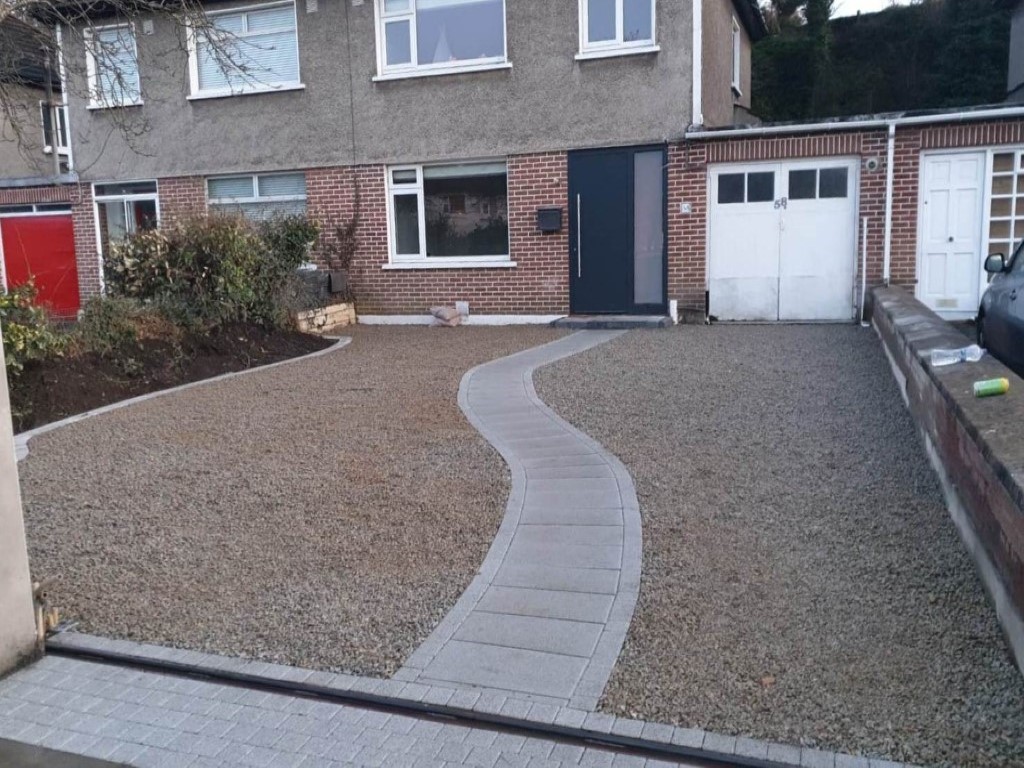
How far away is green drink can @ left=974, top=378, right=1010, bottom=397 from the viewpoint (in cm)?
497

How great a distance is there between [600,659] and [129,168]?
16.5 meters

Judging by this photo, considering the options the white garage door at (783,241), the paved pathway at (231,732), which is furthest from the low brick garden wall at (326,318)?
the paved pathway at (231,732)

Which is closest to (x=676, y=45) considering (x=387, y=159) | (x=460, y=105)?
(x=460, y=105)

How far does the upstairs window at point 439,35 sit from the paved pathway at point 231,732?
496 inches

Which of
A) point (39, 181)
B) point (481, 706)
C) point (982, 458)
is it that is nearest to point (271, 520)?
point (481, 706)

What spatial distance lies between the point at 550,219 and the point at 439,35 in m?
3.58

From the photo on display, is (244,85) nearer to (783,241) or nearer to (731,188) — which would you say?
(731,188)

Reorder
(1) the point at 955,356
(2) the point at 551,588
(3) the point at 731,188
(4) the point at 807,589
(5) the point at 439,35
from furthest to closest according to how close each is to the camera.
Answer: (5) the point at 439,35 < (3) the point at 731,188 < (1) the point at 955,356 < (2) the point at 551,588 < (4) the point at 807,589

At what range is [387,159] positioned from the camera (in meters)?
15.6

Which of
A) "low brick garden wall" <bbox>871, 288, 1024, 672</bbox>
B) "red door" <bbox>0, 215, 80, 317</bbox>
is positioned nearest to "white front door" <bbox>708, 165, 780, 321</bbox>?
"low brick garden wall" <bbox>871, 288, 1024, 672</bbox>

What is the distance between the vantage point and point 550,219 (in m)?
14.6

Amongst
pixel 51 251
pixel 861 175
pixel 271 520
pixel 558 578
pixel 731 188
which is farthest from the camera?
pixel 51 251

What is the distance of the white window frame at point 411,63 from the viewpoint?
14750 millimetres

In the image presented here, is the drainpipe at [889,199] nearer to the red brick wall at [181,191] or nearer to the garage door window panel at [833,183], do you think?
the garage door window panel at [833,183]
